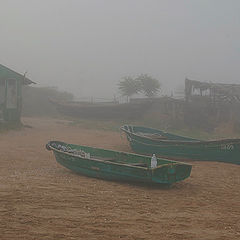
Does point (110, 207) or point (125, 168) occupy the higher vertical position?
point (125, 168)

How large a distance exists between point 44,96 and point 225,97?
17.4 meters

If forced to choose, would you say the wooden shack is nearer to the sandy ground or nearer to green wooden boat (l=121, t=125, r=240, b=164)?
green wooden boat (l=121, t=125, r=240, b=164)

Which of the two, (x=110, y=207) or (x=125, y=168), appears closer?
(x=110, y=207)

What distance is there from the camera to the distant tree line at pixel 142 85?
3181 cm

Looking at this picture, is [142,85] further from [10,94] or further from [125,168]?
[125,168]

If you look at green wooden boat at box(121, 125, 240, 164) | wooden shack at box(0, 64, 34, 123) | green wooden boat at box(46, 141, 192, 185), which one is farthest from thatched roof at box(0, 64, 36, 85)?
green wooden boat at box(46, 141, 192, 185)

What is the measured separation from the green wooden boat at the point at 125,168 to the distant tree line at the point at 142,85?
75.4 feet

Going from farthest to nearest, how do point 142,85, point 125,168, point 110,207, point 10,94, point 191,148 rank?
point 142,85
point 10,94
point 191,148
point 125,168
point 110,207

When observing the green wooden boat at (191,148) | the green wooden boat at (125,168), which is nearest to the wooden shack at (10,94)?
the green wooden boat at (191,148)

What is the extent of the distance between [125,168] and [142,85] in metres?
25.2

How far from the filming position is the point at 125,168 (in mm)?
7684

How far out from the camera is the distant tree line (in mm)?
31812

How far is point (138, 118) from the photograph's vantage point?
2570cm

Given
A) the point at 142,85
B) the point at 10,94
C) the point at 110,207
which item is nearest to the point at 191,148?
the point at 110,207
